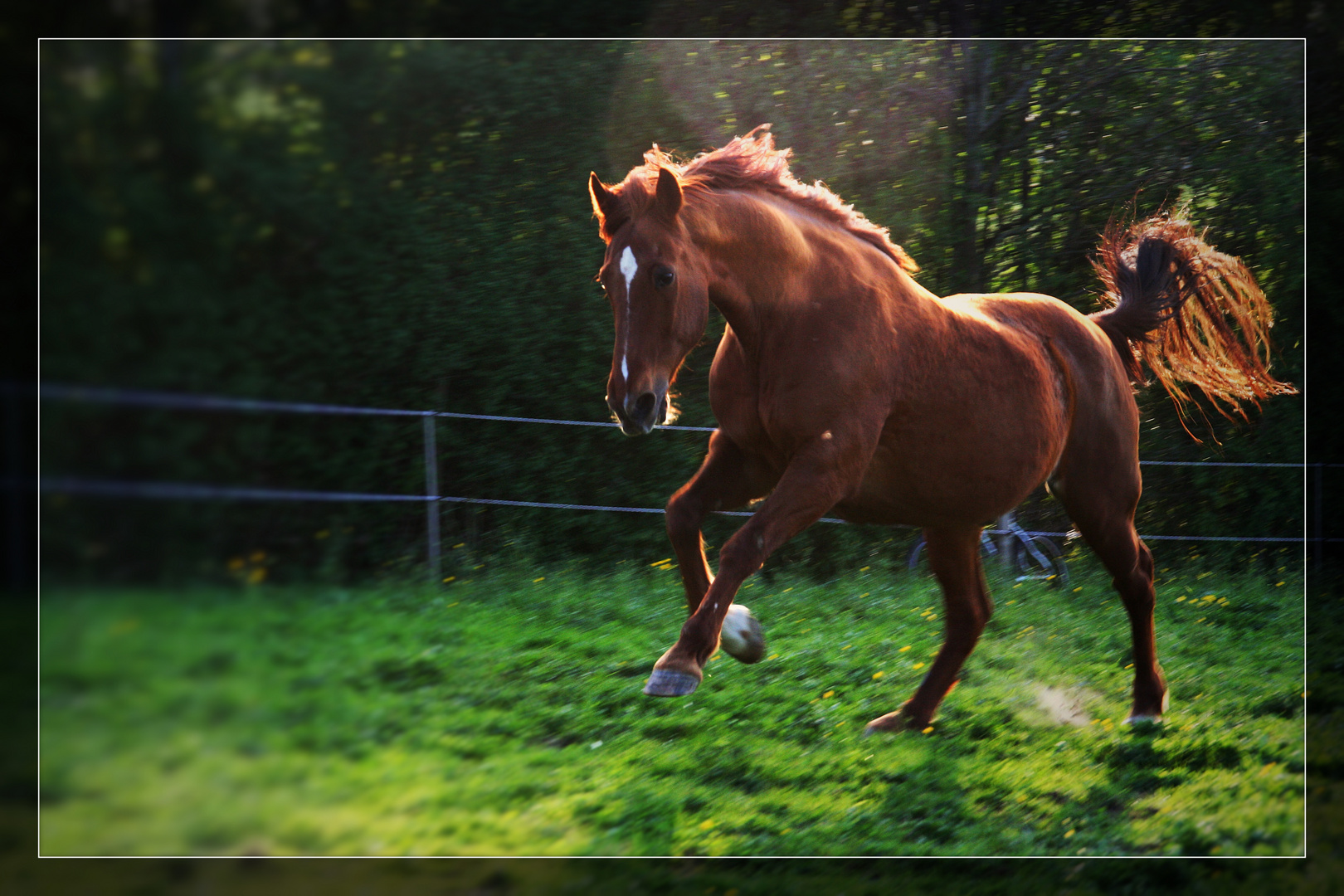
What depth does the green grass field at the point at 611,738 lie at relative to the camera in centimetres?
265

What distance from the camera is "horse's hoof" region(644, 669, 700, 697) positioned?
2562 millimetres

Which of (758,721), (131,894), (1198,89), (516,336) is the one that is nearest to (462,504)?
(516,336)

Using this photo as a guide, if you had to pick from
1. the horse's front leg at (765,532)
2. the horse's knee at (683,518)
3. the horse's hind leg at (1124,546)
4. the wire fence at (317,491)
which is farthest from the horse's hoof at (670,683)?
the horse's hind leg at (1124,546)

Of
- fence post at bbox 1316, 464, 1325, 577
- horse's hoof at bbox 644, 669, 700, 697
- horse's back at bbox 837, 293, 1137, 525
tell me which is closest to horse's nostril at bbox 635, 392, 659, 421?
horse's hoof at bbox 644, 669, 700, 697

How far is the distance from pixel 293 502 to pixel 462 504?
4.51 ft

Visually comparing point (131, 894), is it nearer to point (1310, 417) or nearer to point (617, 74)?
point (617, 74)

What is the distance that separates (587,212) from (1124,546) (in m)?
2.72

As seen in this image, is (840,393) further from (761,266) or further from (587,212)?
(587,212)

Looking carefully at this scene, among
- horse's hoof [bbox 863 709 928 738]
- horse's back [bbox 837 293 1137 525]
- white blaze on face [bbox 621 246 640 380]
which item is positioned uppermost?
white blaze on face [bbox 621 246 640 380]

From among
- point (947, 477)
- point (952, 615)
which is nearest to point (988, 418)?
point (947, 477)

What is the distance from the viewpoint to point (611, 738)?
3.14m

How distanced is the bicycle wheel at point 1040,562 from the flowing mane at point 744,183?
1799 millimetres

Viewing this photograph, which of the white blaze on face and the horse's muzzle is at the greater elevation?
the white blaze on face

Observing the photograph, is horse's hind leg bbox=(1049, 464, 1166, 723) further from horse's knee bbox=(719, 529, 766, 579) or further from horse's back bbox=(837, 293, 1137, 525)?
horse's knee bbox=(719, 529, 766, 579)
